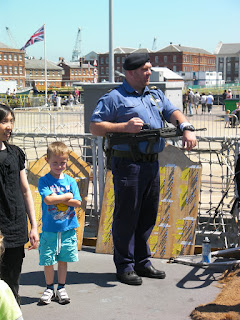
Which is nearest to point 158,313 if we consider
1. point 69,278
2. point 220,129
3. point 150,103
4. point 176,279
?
point 176,279

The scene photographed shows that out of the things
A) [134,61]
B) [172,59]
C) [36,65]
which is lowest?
[134,61]

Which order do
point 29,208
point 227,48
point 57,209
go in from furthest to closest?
point 227,48 < point 57,209 < point 29,208

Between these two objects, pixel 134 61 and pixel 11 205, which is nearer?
pixel 11 205

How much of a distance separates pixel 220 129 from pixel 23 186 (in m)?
21.6

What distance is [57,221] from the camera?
4664 millimetres

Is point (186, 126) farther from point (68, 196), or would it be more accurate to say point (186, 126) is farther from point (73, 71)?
point (73, 71)

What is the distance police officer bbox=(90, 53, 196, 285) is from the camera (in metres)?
4.92

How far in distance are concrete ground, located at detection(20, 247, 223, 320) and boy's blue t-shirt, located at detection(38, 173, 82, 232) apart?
671mm

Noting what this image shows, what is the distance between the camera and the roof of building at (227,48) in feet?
559

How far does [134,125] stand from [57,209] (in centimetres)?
101

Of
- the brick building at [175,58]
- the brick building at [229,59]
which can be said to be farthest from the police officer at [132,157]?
the brick building at [229,59]

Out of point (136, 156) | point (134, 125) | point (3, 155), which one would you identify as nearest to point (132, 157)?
point (136, 156)

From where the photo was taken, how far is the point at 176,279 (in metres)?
5.20

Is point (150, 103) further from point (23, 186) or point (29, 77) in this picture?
point (29, 77)
